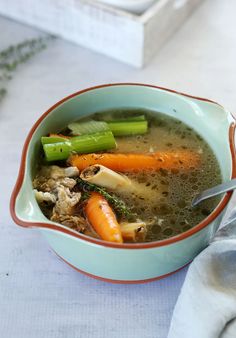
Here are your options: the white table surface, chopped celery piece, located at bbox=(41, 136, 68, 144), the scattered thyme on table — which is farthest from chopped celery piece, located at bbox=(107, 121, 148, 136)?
the scattered thyme on table

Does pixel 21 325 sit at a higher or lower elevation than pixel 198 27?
lower

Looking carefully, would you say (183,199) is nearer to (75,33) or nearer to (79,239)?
(79,239)

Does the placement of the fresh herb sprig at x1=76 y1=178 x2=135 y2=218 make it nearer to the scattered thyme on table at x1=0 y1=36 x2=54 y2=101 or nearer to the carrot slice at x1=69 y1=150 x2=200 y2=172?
the carrot slice at x1=69 y1=150 x2=200 y2=172

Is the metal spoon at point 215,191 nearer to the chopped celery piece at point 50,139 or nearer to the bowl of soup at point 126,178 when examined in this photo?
A: the bowl of soup at point 126,178

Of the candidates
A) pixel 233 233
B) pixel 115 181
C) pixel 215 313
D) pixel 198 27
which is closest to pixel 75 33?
pixel 198 27

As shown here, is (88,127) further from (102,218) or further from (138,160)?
(102,218)

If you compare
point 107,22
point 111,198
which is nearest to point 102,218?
point 111,198
